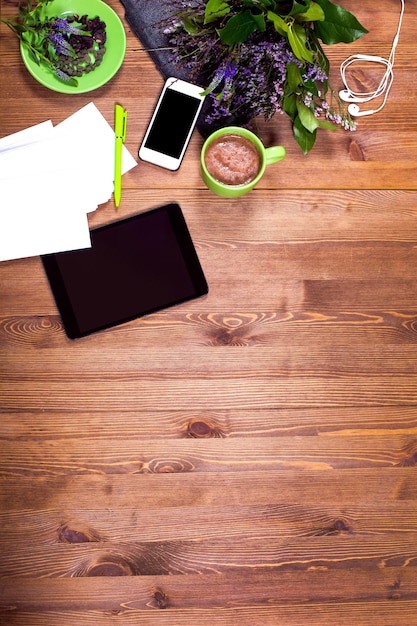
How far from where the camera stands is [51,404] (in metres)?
1.06

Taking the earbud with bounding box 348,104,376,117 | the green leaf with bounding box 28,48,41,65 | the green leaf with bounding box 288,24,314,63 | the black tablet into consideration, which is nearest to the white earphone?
the earbud with bounding box 348,104,376,117

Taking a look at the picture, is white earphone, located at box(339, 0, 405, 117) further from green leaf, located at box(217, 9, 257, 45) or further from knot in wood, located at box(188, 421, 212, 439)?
knot in wood, located at box(188, 421, 212, 439)

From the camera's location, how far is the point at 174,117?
1.03 metres

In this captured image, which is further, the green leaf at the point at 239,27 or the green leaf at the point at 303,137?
the green leaf at the point at 303,137

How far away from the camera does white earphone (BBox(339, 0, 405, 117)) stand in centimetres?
107

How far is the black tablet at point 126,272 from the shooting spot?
1038mm

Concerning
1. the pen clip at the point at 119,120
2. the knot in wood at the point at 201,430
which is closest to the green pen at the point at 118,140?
the pen clip at the point at 119,120

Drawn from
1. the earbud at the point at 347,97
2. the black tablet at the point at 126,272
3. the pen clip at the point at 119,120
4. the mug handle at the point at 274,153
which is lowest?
the black tablet at the point at 126,272

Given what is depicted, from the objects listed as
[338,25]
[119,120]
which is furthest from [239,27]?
[119,120]

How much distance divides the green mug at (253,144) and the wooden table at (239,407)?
6cm

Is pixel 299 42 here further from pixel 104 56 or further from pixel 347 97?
pixel 104 56

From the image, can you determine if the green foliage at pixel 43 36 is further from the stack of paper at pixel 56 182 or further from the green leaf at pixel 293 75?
the green leaf at pixel 293 75

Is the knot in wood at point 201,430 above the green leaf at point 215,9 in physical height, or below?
below

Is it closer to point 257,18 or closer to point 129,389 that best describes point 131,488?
point 129,389
